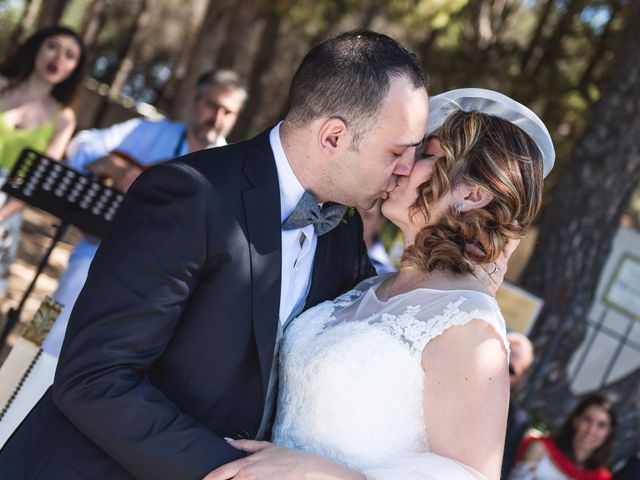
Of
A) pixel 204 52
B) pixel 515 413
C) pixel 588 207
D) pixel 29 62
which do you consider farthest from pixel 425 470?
pixel 204 52

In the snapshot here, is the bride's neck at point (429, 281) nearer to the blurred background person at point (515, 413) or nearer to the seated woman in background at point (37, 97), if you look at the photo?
the blurred background person at point (515, 413)

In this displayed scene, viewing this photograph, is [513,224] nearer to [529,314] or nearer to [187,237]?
[187,237]

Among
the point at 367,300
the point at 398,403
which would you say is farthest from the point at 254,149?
the point at 398,403

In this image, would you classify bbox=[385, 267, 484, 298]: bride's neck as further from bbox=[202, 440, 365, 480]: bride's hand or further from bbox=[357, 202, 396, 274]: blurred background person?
bbox=[357, 202, 396, 274]: blurred background person

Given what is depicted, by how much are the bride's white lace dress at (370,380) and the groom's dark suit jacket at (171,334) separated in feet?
0.63

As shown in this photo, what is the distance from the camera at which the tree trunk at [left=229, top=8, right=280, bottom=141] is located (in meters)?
15.0

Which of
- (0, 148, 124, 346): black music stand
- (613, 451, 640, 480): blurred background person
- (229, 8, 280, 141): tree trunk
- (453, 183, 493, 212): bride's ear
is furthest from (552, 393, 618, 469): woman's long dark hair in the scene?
(229, 8, 280, 141): tree trunk

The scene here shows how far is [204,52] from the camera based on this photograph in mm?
10047

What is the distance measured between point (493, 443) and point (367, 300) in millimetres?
644

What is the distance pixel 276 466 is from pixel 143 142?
10.6 feet

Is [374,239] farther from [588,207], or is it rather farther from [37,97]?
[588,207]

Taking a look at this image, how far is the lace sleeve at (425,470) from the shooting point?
2.11 meters

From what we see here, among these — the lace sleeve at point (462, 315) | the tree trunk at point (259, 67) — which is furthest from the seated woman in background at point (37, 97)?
the tree trunk at point (259, 67)

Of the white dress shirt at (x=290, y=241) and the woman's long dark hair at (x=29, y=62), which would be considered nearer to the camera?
the white dress shirt at (x=290, y=241)
